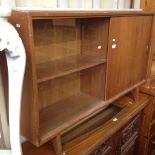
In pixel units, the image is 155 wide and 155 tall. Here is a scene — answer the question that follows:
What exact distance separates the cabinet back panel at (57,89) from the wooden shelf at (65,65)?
0.16 metres

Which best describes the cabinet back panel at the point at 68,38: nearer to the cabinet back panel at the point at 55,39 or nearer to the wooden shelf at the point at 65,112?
the cabinet back panel at the point at 55,39

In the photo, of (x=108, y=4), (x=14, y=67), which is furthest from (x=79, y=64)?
(x=108, y=4)

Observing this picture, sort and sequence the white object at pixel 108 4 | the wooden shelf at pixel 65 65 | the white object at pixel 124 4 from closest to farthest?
the wooden shelf at pixel 65 65
the white object at pixel 108 4
the white object at pixel 124 4

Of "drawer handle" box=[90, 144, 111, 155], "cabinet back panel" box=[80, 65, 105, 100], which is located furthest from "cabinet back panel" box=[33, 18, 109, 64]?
"drawer handle" box=[90, 144, 111, 155]

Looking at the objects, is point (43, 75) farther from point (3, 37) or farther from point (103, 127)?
point (103, 127)

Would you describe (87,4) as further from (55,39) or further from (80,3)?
(55,39)

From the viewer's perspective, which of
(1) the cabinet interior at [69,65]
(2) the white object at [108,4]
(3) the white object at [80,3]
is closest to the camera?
(1) the cabinet interior at [69,65]

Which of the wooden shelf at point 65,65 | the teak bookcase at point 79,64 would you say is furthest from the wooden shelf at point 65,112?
the wooden shelf at point 65,65

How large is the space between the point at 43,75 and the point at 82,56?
0.46m

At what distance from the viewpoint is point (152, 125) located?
208cm

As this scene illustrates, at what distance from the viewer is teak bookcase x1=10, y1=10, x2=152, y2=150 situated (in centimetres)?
104

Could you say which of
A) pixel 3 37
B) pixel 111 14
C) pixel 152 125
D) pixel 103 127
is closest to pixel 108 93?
pixel 103 127

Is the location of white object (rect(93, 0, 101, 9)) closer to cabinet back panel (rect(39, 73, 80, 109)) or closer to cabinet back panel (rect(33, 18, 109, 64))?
cabinet back panel (rect(33, 18, 109, 64))

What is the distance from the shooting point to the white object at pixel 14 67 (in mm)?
754
